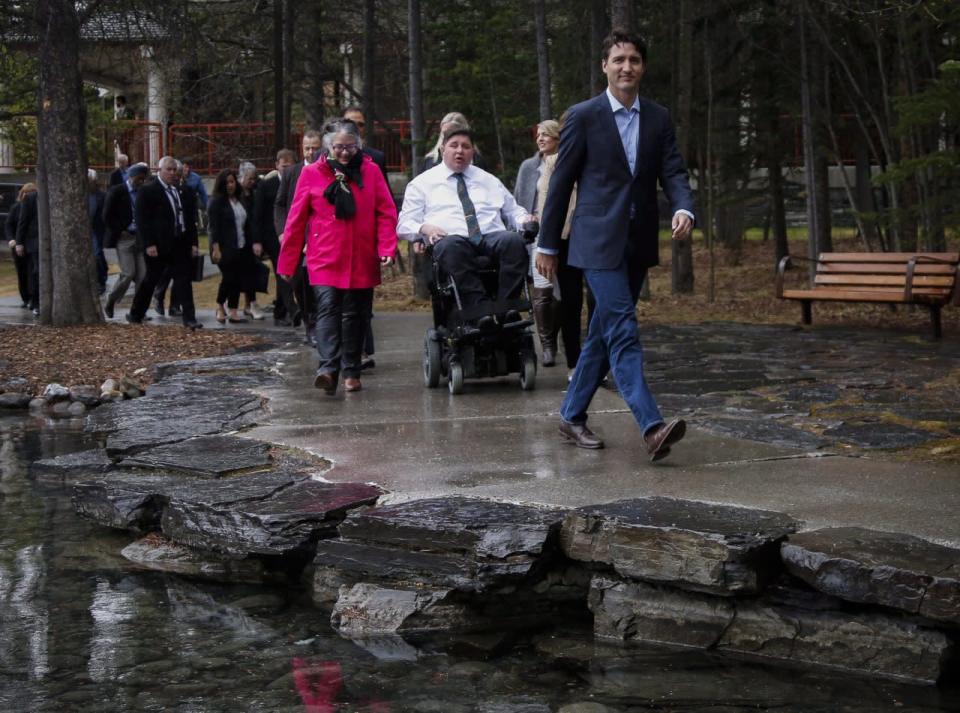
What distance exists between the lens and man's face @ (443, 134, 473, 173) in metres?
10.1

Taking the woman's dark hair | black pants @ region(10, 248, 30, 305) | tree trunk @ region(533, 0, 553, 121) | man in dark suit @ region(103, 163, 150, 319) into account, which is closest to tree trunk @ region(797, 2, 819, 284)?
tree trunk @ region(533, 0, 553, 121)

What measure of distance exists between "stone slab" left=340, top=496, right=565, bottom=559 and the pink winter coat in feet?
13.3

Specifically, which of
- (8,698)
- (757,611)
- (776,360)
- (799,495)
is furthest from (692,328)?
(8,698)

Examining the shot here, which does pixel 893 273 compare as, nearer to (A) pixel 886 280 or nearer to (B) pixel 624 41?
(A) pixel 886 280

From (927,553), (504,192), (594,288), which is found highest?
(504,192)

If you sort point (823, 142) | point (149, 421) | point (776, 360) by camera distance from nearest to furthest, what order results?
point (149, 421)
point (776, 360)
point (823, 142)

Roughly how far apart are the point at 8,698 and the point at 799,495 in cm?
348

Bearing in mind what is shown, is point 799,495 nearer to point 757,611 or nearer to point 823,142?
point 757,611

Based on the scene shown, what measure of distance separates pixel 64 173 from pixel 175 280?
1812mm

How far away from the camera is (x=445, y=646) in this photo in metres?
5.57

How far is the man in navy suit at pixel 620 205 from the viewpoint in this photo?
23.3 ft

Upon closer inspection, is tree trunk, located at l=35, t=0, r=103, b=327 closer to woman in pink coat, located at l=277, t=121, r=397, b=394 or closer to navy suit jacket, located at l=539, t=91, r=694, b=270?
woman in pink coat, located at l=277, t=121, r=397, b=394

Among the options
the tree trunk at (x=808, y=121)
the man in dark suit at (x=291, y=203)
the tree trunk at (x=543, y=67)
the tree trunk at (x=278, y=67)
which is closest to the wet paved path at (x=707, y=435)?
the man in dark suit at (x=291, y=203)

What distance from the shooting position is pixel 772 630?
534 cm
